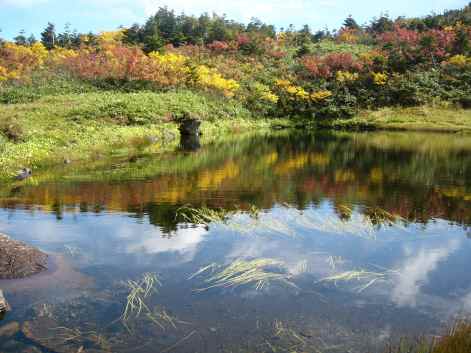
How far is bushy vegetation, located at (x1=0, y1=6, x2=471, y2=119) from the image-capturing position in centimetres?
4438

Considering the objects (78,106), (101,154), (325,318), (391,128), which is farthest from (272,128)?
(325,318)

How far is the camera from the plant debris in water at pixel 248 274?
840 cm

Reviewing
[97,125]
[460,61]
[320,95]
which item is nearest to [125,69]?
[97,125]

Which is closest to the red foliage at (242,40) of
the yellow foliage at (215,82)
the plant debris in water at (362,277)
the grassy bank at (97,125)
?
the yellow foliage at (215,82)

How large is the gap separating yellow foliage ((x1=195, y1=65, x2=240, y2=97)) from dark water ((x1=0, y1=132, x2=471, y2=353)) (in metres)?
30.0

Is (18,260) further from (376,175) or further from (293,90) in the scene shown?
(293,90)

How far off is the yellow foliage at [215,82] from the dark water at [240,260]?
98.4 feet

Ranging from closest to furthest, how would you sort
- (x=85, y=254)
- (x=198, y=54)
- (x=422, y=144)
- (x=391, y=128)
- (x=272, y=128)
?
1. (x=85, y=254)
2. (x=422, y=144)
3. (x=391, y=128)
4. (x=272, y=128)
5. (x=198, y=54)

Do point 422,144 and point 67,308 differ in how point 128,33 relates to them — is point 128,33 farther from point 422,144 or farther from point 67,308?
point 67,308

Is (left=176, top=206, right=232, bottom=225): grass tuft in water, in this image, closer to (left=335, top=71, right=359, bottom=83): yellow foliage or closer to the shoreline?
the shoreline

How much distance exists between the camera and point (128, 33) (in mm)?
67750

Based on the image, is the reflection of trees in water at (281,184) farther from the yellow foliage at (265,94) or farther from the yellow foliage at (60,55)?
the yellow foliage at (60,55)

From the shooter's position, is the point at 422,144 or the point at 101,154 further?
the point at 422,144

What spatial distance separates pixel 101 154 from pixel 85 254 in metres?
14.5
